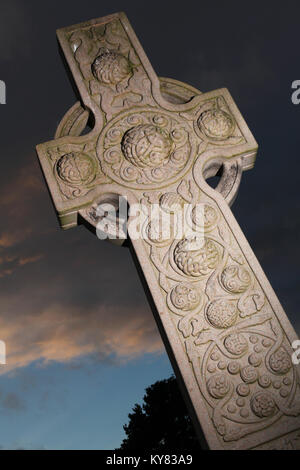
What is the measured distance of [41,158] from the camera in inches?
150

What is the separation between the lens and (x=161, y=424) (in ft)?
71.6

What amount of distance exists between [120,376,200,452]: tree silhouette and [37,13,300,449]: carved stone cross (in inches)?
777

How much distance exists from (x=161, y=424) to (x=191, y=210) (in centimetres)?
2087

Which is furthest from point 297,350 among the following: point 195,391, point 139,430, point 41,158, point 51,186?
point 139,430

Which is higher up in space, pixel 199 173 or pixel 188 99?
pixel 188 99

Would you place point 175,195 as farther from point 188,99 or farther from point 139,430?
point 139,430

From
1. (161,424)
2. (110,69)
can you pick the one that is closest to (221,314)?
(110,69)

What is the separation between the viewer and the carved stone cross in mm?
2922

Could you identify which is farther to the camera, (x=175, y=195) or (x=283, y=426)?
(x=175, y=195)

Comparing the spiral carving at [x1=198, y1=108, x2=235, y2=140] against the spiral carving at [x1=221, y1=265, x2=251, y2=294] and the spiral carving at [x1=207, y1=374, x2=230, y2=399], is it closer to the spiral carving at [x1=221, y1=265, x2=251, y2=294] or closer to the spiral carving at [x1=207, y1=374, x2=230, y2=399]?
the spiral carving at [x1=221, y1=265, x2=251, y2=294]

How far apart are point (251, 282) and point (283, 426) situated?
1050 millimetres

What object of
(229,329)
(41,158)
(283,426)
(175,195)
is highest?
(41,158)

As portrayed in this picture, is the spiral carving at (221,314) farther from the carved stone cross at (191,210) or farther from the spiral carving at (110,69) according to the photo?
the spiral carving at (110,69)

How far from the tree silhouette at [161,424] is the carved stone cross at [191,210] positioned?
19748 millimetres
